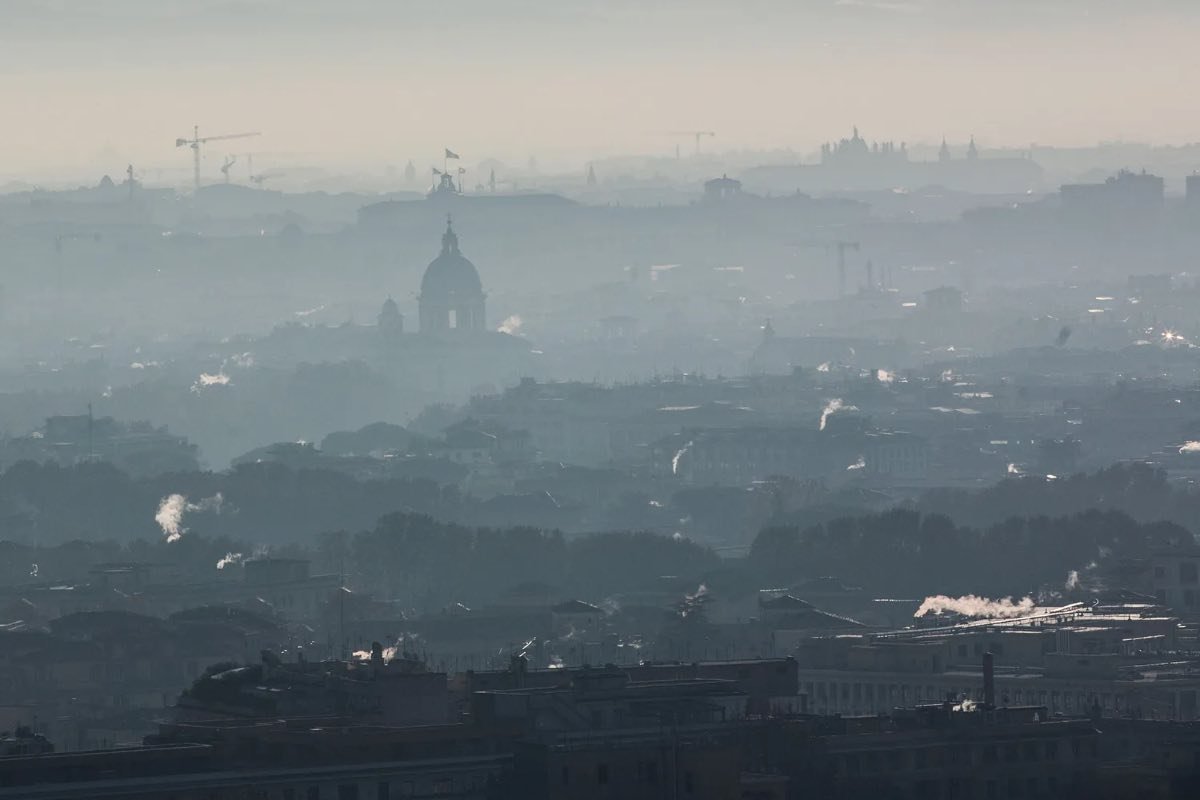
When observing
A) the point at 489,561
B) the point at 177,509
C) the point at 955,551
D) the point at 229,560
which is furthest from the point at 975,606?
Result: the point at 177,509

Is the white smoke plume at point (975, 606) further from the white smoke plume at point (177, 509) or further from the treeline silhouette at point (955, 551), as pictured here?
the white smoke plume at point (177, 509)

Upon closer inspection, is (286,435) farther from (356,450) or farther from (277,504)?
(277,504)

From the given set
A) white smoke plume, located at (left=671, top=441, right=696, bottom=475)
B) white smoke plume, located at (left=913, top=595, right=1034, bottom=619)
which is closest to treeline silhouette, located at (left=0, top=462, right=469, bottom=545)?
white smoke plume, located at (left=671, top=441, right=696, bottom=475)

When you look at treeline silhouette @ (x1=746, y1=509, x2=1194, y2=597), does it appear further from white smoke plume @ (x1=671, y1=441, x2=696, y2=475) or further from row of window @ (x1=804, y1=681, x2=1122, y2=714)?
white smoke plume @ (x1=671, y1=441, x2=696, y2=475)


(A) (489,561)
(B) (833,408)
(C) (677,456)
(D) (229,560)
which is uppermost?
(A) (489,561)

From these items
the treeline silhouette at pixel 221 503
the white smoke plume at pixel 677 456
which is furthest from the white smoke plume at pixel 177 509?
the white smoke plume at pixel 677 456

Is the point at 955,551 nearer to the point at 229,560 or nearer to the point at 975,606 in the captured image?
the point at 975,606

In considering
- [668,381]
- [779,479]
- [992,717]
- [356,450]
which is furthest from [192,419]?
[992,717]
